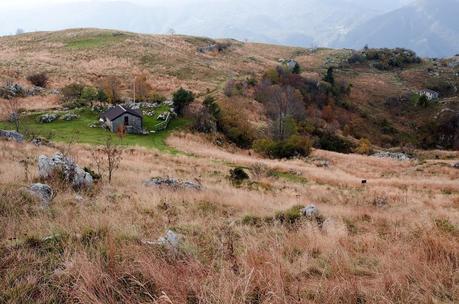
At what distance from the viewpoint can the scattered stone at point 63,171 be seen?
1181 cm

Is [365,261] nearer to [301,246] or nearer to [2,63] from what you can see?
[301,246]

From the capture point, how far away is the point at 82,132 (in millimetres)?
36719

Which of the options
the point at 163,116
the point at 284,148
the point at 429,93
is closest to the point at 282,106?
the point at 284,148

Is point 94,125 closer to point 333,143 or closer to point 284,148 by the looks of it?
point 284,148

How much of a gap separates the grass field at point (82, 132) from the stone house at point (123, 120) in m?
0.86

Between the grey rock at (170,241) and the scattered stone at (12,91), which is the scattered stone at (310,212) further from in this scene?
the scattered stone at (12,91)

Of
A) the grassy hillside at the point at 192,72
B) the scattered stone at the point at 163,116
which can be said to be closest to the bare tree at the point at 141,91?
the grassy hillside at the point at 192,72

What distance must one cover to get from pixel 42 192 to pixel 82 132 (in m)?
29.6

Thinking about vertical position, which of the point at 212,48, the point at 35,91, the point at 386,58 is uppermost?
the point at 386,58

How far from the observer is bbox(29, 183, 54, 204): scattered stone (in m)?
8.30

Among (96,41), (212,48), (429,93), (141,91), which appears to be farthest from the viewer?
(212,48)

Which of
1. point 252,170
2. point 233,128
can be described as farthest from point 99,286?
point 233,128

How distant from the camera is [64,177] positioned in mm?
11758

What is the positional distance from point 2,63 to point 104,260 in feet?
265
